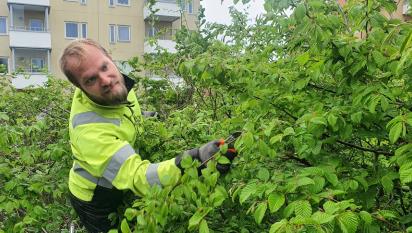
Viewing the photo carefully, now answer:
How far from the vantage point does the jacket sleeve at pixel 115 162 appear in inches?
83.9

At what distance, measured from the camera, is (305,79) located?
2150 millimetres

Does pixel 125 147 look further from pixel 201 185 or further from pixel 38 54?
pixel 38 54

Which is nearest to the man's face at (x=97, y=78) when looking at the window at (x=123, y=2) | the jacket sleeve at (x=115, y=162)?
the jacket sleeve at (x=115, y=162)

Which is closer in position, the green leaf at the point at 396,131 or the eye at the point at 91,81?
the green leaf at the point at 396,131

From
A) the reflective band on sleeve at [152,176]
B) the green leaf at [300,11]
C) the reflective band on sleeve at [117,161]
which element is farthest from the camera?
the reflective band on sleeve at [117,161]

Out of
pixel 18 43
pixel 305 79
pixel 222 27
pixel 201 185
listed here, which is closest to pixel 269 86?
pixel 305 79

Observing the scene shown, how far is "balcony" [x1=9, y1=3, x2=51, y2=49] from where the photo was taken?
27.5m

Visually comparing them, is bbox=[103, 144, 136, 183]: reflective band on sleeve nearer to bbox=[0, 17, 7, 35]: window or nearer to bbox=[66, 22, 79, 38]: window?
bbox=[66, 22, 79, 38]: window

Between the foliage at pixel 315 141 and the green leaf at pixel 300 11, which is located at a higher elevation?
the green leaf at pixel 300 11

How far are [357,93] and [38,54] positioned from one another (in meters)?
29.6

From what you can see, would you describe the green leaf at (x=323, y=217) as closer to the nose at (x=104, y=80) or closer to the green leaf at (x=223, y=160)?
the green leaf at (x=223, y=160)

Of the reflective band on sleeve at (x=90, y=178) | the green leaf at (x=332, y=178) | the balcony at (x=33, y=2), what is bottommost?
the reflective band on sleeve at (x=90, y=178)

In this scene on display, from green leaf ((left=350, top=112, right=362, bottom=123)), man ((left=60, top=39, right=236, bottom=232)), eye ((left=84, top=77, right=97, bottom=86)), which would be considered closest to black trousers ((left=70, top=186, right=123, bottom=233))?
man ((left=60, top=39, right=236, bottom=232))

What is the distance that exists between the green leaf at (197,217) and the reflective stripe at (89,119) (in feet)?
3.47
